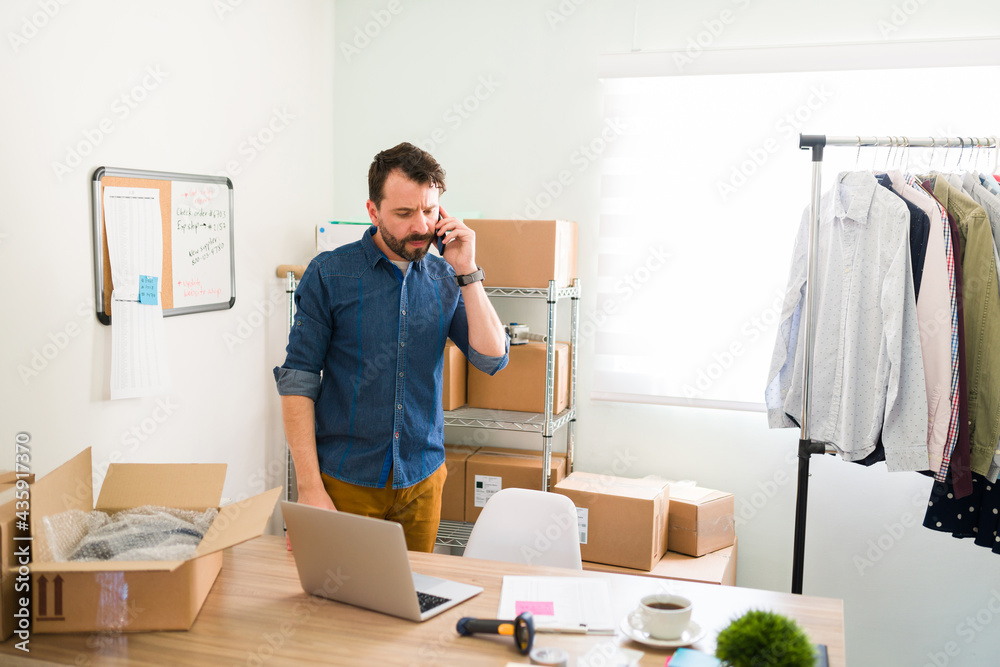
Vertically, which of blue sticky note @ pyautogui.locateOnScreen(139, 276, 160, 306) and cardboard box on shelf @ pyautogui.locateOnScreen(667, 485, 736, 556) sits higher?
blue sticky note @ pyautogui.locateOnScreen(139, 276, 160, 306)

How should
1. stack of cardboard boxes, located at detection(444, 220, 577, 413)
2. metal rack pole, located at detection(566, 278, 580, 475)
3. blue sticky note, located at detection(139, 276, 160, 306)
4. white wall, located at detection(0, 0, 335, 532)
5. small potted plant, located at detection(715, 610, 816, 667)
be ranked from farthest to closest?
metal rack pole, located at detection(566, 278, 580, 475), stack of cardboard boxes, located at detection(444, 220, 577, 413), blue sticky note, located at detection(139, 276, 160, 306), white wall, located at detection(0, 0, 335, 532), small potted plant, located at detection(715, 610, 816, 667)

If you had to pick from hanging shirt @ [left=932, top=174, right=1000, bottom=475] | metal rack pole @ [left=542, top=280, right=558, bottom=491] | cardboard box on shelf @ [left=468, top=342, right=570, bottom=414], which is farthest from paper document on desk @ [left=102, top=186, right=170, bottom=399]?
hanging shirt @ [left=932, top=174, right=1000, bottom=475]

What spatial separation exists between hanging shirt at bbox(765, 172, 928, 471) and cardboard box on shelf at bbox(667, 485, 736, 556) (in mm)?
649

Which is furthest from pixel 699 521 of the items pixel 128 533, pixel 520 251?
pixel 128 533

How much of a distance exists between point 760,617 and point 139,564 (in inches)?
42.6

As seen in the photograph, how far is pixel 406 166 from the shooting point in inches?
80.3

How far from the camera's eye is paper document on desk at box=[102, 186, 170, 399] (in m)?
2.29

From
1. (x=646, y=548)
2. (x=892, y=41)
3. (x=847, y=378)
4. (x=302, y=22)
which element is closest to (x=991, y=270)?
(x=847, y=378)

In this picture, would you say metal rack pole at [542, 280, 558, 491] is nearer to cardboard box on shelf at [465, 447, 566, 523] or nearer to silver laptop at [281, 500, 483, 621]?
cardboard box on shelf at [465, 447, 566, 523]

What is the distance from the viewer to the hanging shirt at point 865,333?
2.17 meters

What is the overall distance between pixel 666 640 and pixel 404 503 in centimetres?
91

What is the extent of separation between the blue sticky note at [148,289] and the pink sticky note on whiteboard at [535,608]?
61.2 inches

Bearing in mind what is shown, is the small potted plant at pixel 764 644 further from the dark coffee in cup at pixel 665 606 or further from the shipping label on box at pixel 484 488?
the shipping label on box at pixel 484 488

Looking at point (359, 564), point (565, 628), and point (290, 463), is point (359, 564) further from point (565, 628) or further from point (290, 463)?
point (290, 463)
